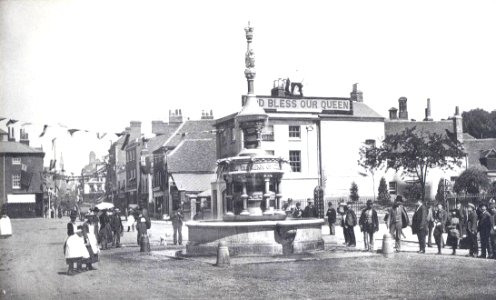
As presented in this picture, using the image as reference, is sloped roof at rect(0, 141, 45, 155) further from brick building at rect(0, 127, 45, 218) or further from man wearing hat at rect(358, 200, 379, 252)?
man wearing hat at rect(358, 200, 379, 252)

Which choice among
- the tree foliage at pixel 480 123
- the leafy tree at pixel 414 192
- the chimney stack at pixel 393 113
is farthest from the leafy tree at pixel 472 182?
the tree foliage at pixel 480 123

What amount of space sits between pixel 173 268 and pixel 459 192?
132 feet

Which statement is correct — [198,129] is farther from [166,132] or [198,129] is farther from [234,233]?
[234,233]

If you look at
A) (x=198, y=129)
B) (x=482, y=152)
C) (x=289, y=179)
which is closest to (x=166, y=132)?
(x=198, y=129)

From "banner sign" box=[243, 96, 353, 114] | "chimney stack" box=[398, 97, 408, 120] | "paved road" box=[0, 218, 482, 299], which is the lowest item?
"paved road" box=[0, 218, 482, 299]

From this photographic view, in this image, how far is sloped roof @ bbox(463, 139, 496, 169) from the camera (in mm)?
63375

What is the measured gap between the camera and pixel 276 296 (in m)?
11.8

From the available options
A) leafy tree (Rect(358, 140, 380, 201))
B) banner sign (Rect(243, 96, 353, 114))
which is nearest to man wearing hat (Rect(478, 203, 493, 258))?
leafy tree (Rect(358, 140, 380, 201))

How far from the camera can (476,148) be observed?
212 ft

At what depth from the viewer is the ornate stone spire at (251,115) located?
909 inches

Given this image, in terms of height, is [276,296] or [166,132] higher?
[166,132]

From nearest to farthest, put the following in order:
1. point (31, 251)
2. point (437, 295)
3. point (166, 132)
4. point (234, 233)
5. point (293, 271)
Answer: point (437, 295), point (293, 271), point (234, 233), point (31, 251), point (166, 132)

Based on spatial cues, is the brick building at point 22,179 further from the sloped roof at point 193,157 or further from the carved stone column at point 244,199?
the carved stone column at point 244,199

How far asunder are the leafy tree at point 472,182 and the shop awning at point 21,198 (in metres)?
48.8
